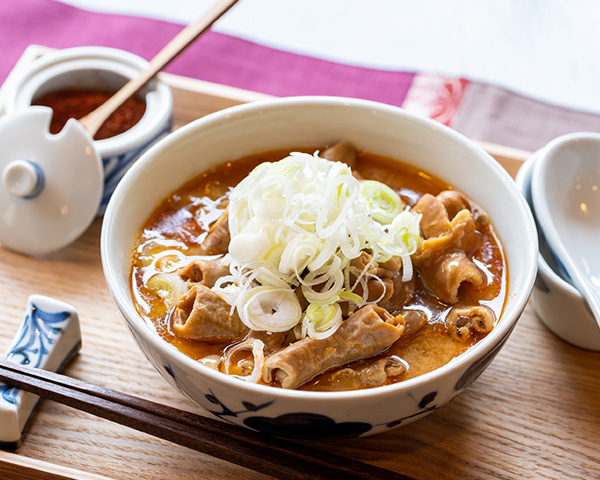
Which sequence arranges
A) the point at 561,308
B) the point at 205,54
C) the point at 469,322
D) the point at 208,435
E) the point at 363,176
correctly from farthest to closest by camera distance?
1. the point at 205,54
2. the point at 363,176
3. the point at 561,308
4. the point at 469,322
5. the point at 208,435

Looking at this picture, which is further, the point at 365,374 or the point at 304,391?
the point at 365,374

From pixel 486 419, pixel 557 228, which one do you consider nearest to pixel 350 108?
pixel 557 228

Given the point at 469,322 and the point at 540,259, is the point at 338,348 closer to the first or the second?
the point at 469,322

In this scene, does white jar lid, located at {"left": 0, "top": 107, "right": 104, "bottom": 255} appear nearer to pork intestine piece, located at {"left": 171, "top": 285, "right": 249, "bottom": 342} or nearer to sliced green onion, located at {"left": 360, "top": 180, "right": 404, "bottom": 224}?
pork intestine piece, located at {"left": 171, "top": 285, "right": 249, "bottom": 342}

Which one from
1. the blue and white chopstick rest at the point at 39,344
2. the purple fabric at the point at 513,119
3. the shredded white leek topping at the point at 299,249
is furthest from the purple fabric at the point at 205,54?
the blue and white chopstick rest at the point at 39,344

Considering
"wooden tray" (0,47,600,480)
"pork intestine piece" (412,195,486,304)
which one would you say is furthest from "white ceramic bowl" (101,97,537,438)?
"wooden tray" (0,47,600,480)

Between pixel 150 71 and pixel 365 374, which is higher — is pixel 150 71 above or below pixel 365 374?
above

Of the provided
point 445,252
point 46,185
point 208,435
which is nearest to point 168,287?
point 208,435

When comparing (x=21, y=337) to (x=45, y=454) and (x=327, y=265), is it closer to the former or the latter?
(x=45, y=454)
